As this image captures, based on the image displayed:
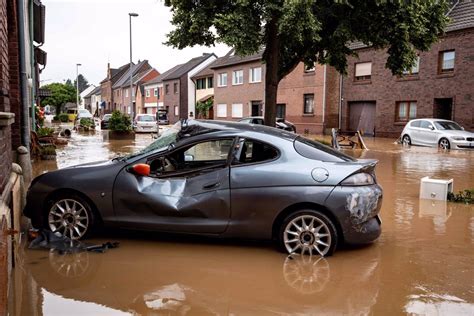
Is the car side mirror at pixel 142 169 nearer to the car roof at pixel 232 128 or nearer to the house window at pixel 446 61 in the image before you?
the car roof at pixel 232 128

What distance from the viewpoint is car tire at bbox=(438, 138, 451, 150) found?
73.7ft

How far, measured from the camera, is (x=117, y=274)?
Result: 488cm

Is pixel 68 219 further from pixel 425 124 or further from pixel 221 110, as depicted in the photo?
pixel 221 110

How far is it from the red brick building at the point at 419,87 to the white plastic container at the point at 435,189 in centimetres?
1836

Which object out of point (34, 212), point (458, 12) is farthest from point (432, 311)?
point (458, 12)

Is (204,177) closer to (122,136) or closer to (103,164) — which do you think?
(103,164)

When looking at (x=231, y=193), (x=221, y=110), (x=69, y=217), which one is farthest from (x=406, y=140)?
(x=221, y=110)

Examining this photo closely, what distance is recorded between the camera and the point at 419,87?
29031mm

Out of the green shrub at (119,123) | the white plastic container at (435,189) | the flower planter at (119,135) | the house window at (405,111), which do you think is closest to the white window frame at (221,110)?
the house window at (405,111)

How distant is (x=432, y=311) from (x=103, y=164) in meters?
3.98

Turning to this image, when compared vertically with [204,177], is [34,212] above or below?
below

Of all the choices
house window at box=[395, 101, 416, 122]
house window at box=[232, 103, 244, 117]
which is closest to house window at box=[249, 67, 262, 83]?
house window at box=[232, 103, 244, 117]

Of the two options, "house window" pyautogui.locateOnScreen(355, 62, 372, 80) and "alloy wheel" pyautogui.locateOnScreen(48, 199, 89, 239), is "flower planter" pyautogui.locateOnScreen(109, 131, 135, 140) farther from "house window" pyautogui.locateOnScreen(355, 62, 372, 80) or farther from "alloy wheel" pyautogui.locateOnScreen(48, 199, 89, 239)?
"alloy wheel" pyautogui.locateOnScreen(48, 199, 89, 239)

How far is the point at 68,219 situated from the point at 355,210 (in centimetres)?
336
